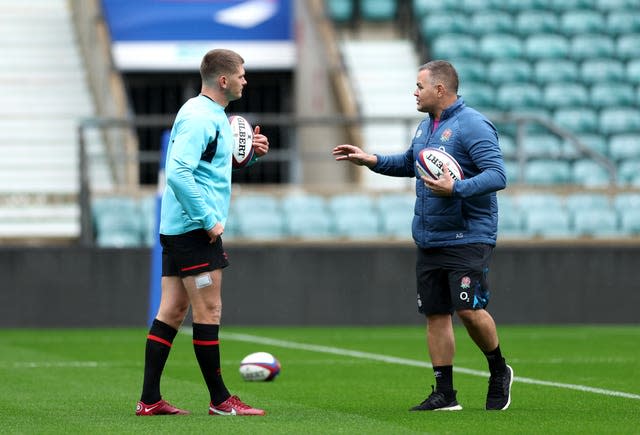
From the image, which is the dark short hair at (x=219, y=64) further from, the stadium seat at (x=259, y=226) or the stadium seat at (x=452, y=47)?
the stadium seat at (x=452, y=47)

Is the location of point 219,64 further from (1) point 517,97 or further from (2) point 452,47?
(2) point 452,47

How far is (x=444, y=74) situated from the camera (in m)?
8.24

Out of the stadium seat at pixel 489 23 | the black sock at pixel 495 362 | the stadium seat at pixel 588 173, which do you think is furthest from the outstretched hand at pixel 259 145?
the stadium seat at pixel 489 23

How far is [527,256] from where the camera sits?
16672 mm

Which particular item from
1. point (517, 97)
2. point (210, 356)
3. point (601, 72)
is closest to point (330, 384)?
point (210, 356)

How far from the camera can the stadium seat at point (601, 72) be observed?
21969mm

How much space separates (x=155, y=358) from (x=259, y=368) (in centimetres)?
227

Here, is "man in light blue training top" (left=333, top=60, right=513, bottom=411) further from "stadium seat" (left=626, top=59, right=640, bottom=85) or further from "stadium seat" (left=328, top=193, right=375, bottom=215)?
"stadium seat" (left=626, top=59, right=640, bottom=85)

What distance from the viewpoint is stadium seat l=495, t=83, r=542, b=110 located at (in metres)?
21.3

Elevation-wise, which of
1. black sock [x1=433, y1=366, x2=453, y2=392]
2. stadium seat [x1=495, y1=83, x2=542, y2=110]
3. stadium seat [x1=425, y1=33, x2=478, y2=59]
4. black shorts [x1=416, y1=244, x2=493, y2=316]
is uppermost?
stadium seat [x1=425, y1=33, x2=478, y2=59]

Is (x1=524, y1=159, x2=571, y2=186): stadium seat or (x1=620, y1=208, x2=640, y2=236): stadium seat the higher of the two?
(x1=524, y1=159, x2=571, y2=186): stadium seat

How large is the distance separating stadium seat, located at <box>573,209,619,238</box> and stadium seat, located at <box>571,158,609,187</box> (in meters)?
1.19

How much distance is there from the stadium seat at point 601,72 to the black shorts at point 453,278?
A: 14.2 metres

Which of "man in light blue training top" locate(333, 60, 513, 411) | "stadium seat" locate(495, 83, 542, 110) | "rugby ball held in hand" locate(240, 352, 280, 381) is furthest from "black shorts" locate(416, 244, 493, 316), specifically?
"stadium seat" locate(495, 83, 542, 110)
